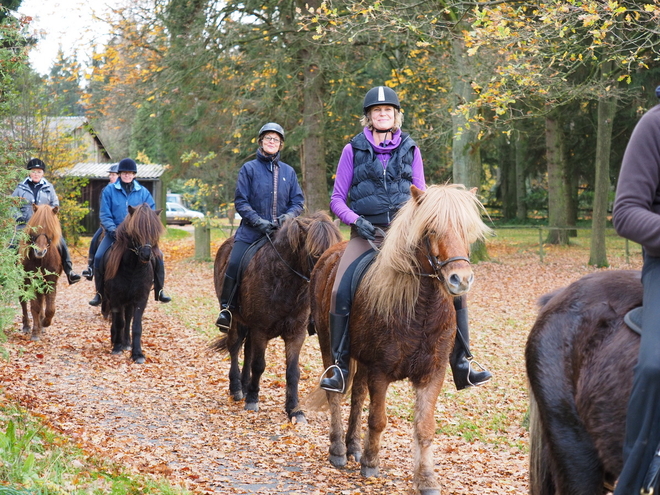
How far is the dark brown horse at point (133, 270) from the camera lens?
10.5 m

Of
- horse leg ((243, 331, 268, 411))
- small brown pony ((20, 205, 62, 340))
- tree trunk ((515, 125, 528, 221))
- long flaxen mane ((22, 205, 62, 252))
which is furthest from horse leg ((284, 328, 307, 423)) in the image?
tree trunk ((515, 125, 528, 221))

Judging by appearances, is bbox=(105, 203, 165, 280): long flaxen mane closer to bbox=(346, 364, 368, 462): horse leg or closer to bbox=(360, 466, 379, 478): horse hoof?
bbox=(346, 364, 368, 462): horse leg

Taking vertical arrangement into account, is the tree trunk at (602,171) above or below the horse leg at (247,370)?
above

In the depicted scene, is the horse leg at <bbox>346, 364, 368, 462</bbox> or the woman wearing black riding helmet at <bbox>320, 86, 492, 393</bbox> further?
the horse leg at <bbox>346, 364, 368, 462</bbox>

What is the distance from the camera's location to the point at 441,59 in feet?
65.8

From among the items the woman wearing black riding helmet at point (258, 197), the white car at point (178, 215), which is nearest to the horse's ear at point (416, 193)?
the woman wearing black riding helmet at point (258, 197)

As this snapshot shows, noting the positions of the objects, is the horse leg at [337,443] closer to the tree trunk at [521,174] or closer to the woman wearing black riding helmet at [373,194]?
the woman wearing black riding helmet at [373,194]

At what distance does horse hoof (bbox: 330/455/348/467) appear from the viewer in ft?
20.9

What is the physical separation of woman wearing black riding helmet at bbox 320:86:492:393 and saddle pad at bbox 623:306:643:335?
2.49 meters

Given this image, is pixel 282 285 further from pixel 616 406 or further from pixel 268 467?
pixel 616 406

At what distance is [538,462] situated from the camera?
388cm

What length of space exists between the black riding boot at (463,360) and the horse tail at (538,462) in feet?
6.12

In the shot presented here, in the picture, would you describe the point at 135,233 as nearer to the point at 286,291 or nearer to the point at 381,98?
the point at 286,291

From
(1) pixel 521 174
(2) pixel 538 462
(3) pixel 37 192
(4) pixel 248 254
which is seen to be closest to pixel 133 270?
(3) pixel 37 192
